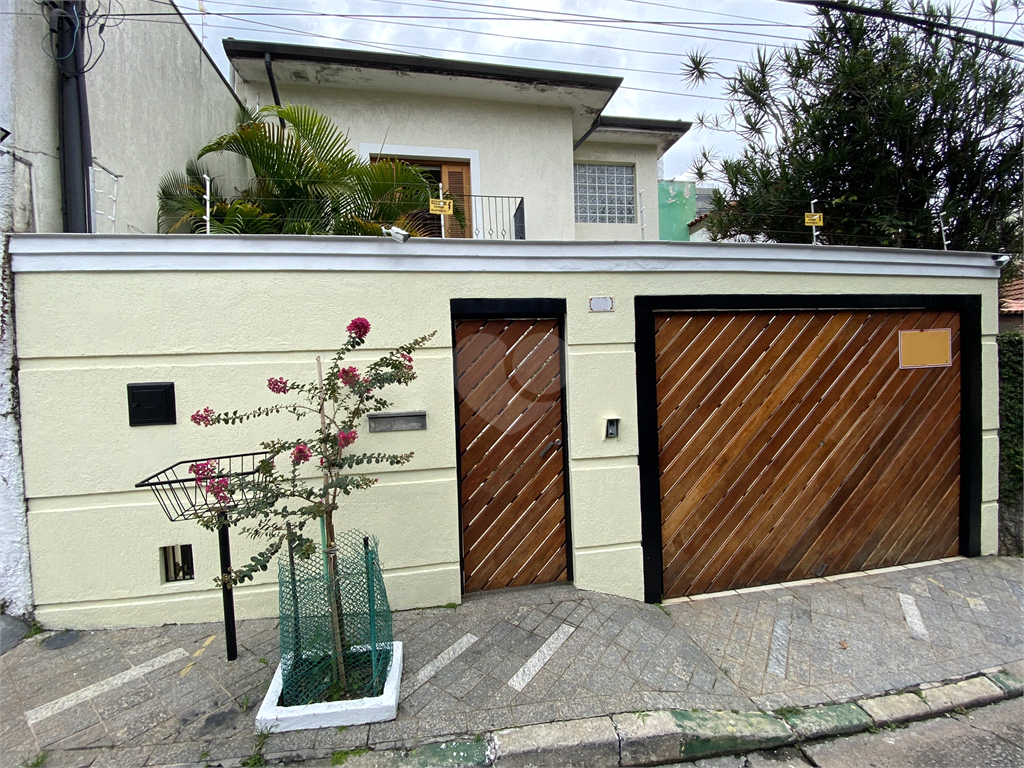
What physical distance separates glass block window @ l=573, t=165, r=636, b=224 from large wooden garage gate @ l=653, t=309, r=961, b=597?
4.96 m

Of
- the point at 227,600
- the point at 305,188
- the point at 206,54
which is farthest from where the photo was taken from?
the point at 206,54

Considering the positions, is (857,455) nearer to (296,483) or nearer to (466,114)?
(296,483)

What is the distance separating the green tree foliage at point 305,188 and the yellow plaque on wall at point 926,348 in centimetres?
461

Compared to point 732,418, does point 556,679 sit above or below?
below

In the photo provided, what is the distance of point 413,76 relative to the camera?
6309 mm

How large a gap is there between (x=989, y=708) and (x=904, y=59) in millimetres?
6830

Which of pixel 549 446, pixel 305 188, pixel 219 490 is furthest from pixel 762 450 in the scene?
pixel 305 188

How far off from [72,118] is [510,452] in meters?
3.87

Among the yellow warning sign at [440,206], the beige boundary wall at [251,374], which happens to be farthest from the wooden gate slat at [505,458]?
the yellow warning sign at [440,206]

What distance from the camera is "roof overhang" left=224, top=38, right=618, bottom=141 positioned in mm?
5891

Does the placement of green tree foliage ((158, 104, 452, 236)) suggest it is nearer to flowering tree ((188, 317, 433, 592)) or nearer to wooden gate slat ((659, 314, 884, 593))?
flowering tree ((188, 317, 433, 592))

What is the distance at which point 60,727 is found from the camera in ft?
7.87

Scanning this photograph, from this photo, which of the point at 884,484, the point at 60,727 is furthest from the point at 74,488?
A: the point at 884,484

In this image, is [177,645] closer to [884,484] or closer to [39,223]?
[39,223]
